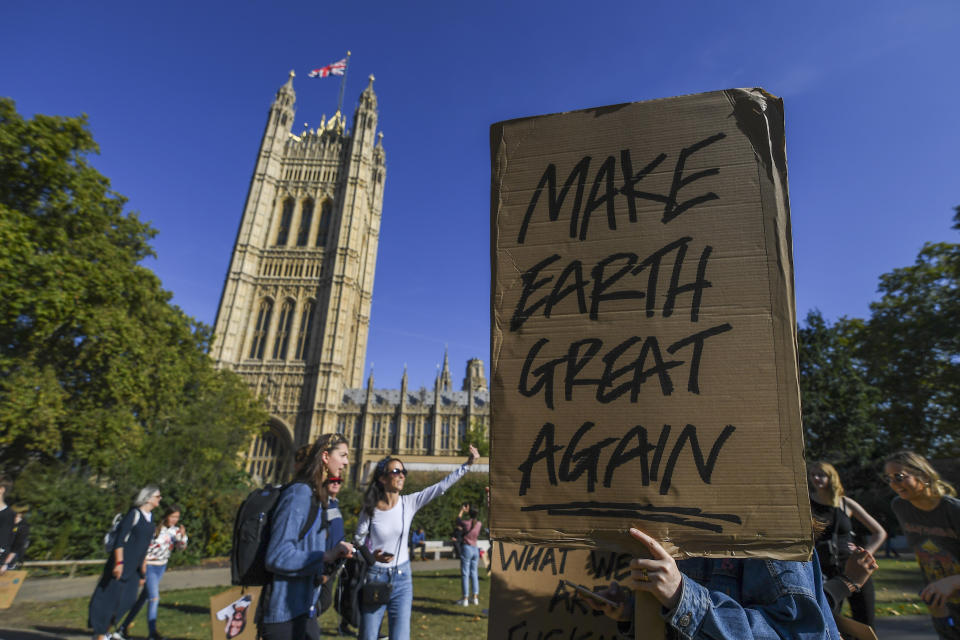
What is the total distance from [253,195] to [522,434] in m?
51.9

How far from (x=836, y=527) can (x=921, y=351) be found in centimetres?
1538

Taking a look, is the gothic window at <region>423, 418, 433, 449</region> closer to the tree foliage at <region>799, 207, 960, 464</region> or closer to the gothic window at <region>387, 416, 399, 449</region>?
the gothic window at <region>387, 416, 399, 449</region>

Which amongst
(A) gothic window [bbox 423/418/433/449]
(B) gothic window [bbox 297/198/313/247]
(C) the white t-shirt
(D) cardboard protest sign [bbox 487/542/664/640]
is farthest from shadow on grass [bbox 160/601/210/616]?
(B) gothic window [bbox 297/198/313/247]

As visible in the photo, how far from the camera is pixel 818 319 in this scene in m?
24.4

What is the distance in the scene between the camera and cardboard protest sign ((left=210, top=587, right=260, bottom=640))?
2.43 metres

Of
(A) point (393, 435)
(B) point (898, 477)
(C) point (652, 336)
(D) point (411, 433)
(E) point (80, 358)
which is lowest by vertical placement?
(B) point (898, 477)

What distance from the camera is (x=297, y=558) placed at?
2.73 m

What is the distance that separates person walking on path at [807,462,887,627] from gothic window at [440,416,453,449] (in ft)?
150

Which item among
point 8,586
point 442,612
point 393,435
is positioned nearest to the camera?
point 8,586

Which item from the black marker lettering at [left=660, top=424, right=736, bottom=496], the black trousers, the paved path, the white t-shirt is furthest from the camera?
the paved path

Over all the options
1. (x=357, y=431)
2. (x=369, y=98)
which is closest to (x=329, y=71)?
(x=369, y=98)

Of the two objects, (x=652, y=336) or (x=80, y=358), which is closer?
(x=652, y=336)

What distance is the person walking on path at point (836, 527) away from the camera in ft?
10.8

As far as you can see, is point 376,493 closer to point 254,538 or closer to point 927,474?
point 254,538
